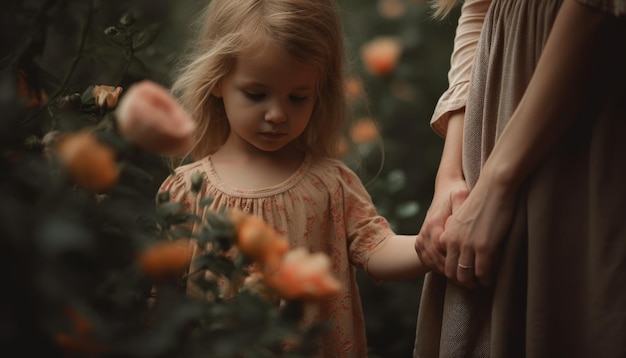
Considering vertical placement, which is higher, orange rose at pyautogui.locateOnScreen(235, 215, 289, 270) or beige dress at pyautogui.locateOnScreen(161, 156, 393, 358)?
orange rose at pyautogui.locateOnScreen(235, 215, 289, 270)

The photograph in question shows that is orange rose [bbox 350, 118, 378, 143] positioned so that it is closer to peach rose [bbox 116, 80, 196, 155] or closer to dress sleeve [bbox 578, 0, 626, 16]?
dress sleeve [bbox 578, 0, 626, 16]

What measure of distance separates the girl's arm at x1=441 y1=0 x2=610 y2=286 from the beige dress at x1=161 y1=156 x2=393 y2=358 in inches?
11.0

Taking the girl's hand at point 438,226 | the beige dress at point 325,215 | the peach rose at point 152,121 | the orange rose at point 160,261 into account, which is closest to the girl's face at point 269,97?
the beige dress at point 325,215

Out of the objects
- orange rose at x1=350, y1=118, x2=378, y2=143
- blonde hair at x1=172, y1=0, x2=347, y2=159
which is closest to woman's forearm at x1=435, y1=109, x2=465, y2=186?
blonde hair at x1=172, y1=0, x2=347, y2=159

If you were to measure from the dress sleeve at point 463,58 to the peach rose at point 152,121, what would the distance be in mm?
640

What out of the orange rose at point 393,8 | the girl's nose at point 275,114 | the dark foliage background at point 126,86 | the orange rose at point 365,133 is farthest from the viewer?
the orange rose at point 393,8

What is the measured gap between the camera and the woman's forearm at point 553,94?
3.10 feet

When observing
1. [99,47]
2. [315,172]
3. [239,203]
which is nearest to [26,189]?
[239,203]

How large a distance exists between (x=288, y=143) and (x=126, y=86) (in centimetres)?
38

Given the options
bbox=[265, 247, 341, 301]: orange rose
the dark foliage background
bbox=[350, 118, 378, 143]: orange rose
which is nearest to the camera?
the dark foliage background

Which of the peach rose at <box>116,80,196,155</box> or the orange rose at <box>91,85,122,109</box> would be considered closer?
the peach rose at <box>116,80,196,155</box>

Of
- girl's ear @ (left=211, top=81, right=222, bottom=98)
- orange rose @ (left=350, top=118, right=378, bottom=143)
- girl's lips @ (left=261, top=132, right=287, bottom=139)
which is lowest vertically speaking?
orange rose @ (left=350, top=118, right=378, bottom=143)

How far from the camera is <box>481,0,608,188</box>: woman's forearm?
3.10 feet

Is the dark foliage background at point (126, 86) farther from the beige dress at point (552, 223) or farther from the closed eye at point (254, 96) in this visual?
→ the beige dress at point (552, 223)
